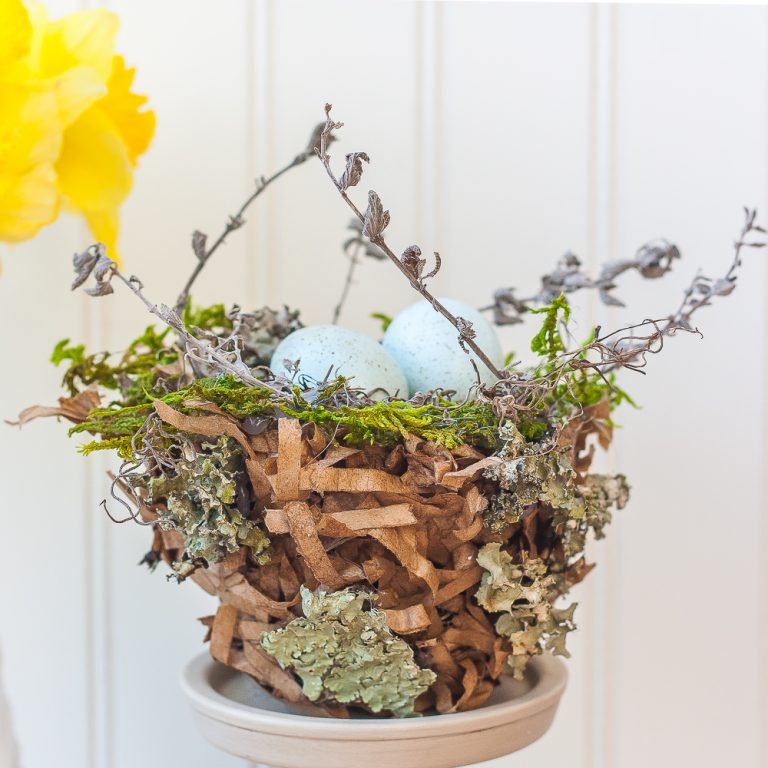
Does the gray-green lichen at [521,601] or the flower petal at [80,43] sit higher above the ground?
the flower petal at [80,43]

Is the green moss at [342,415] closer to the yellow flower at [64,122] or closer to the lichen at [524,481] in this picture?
the lichen at [524,481]

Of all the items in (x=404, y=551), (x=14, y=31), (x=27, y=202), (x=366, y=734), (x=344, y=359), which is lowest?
(x=366, y=734)

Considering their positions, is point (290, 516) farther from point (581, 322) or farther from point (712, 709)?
point (712, 709)

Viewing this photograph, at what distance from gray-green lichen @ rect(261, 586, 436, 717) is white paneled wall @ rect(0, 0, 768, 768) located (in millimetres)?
353

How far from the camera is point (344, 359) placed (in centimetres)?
53

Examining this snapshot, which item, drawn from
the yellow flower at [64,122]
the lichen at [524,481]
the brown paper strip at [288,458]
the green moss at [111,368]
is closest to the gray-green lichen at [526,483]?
the lichen at [524,481]

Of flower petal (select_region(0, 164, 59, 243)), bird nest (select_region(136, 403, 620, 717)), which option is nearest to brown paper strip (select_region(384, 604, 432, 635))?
→ bird nest (select_region(136, 403, 620, 717))

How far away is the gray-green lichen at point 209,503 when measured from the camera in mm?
459

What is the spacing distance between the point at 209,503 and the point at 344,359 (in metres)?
0.13

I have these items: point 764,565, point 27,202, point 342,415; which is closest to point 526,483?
point 342,415

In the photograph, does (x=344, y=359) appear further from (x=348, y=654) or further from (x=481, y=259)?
(x=481, y=259)

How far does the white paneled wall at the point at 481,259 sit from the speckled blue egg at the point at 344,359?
0.86 feet

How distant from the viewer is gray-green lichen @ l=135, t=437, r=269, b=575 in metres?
0.46

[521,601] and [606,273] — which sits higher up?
[606,273]
